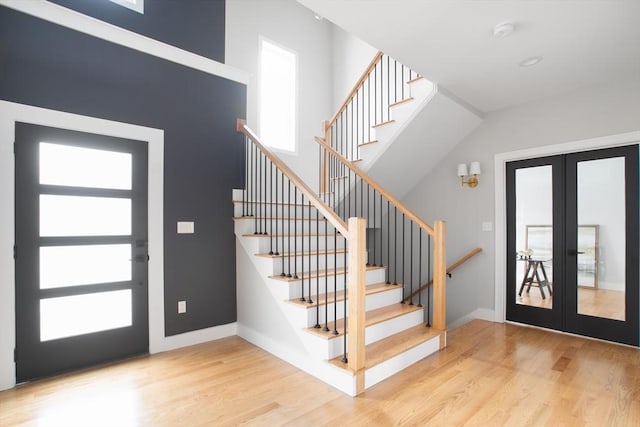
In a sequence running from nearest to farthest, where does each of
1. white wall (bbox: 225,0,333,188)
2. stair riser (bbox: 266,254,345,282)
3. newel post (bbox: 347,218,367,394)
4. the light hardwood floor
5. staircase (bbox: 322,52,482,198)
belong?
the light hardwood floor
newel post (bbox: 347,218,367,394)
stair riser (bbox: 266,254,345,282)
staircase (bbox: 322,52,482,198)
white wall (bbox: 225,0,333,188)

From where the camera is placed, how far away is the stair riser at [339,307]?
2634mm

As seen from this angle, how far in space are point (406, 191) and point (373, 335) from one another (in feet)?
8.63

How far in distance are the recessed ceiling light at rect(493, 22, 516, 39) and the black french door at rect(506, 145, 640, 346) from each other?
1893mm

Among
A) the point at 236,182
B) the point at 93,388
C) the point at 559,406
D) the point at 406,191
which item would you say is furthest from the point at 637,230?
the point at 93,388

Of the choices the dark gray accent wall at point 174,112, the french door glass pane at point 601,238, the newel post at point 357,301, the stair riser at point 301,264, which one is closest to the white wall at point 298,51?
the dark gray accent wall at point 174,112

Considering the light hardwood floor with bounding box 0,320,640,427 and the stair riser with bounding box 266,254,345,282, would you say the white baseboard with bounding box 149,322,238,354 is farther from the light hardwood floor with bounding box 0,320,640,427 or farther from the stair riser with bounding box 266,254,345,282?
the stair riser with bounding box 266,254,345,282

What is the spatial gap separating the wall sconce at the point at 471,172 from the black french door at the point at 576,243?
0.36 metres

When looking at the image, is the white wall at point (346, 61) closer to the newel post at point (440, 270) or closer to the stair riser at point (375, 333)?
the newel post at point (440, 270)

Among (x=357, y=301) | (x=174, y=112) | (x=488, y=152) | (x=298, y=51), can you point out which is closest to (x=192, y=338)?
(x=357, y=301)

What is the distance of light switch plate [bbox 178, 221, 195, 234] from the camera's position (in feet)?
10.6

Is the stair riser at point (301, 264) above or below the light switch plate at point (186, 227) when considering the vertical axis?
below

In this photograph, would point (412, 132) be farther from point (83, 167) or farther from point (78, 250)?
point (78, 250)

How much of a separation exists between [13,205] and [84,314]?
1.00m

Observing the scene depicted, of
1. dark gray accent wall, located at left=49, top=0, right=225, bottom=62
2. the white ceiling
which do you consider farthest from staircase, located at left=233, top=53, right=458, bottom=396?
dark gray accent wall, located at left=49, top=0, right=225, bottom=62
